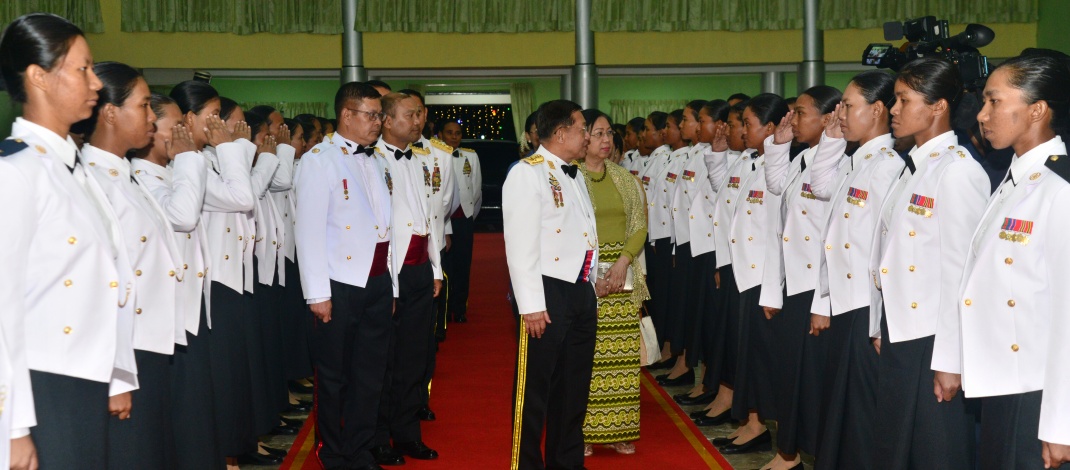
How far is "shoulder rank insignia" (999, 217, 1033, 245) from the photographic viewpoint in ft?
8.22

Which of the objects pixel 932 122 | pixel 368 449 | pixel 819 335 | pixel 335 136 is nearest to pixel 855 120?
pixel 932 122

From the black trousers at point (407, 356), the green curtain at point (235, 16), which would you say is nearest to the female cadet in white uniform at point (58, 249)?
the black trousers at point (407, 356)

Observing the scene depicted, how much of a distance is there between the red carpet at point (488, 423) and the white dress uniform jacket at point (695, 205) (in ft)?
3.06

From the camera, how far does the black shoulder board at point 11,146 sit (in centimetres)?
206

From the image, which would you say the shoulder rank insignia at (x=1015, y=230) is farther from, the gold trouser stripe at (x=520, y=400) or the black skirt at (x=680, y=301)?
the black skirt at (x=680, y=301)

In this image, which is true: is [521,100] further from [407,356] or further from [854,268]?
[854,268]

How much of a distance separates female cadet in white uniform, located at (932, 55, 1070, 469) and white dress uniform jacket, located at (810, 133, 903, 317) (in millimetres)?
719

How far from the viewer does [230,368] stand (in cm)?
405

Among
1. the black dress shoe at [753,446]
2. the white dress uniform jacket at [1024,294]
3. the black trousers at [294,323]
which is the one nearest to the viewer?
the white dress uniform jacket at [1024,294]

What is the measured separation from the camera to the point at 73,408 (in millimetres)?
2289

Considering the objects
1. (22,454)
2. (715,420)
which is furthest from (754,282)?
(22,454)

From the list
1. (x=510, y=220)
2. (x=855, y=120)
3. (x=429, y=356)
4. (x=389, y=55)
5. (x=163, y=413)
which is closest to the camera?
(x=163, y=413)

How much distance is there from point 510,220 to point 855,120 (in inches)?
51.8

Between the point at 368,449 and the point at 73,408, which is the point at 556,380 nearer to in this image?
the point at 368,449
